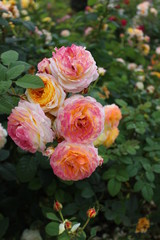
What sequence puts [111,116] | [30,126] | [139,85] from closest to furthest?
[30,126], [111,116], [139,85]

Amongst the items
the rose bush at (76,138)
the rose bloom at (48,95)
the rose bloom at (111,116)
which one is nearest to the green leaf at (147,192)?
the rose bush at (76,138)

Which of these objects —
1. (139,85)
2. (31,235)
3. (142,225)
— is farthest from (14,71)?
(139,85)

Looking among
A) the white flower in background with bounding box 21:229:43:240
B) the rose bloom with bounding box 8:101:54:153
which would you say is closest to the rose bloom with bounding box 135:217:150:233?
the white flower in background with bounding box 21:229:43:240

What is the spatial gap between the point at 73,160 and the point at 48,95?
0.18 m

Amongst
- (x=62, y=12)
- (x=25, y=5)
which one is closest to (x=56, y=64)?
(x=25, y=5)

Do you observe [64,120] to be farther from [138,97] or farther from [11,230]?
[138,97]

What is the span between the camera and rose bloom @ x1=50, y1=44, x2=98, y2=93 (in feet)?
2.94

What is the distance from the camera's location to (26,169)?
1.36 metres

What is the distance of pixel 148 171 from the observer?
141cm

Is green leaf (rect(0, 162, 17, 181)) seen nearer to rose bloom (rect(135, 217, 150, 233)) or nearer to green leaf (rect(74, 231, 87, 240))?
green leaf (rect(74, 231, 87, 240))

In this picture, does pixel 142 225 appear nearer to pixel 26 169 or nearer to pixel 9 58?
pixel 26 169

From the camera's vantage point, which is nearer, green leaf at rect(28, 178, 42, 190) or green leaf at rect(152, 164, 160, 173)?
green leaf at rect(152, 164, 160, 173)

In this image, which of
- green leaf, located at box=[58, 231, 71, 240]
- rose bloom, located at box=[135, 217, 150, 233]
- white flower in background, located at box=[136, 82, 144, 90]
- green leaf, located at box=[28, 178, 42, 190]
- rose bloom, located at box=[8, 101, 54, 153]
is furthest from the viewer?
white flower in background, located at box=[136, 82, 144, 90]

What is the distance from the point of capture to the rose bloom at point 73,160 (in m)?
0.88
